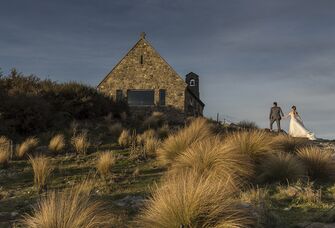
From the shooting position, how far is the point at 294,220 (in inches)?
291

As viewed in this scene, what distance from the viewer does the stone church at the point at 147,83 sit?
34.4 meters

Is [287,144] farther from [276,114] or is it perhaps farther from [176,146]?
[276,114]

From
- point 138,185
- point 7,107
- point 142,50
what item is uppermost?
point 142,50

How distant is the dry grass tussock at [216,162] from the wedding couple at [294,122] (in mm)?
10995

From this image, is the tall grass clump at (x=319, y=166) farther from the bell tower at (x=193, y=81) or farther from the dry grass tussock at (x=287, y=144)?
the bell tower at (x=193, y=81)

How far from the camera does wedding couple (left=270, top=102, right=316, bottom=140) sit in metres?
20.7

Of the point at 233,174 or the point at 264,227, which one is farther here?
the point at 233,174

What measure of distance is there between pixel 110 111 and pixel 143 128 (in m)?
4.45

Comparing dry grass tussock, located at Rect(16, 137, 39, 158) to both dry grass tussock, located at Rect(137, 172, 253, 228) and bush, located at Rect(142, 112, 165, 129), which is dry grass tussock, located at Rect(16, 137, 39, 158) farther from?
dry grass tussock, located at Rect(137, 172, 253, 228)

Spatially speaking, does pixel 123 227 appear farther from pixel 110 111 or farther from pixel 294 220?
pixel 110 111

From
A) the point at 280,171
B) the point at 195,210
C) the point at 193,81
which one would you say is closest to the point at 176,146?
the point at 280,171

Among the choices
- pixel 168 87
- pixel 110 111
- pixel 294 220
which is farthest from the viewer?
pixel 168 87

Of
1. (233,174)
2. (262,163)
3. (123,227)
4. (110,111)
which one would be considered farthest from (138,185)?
(110,111)

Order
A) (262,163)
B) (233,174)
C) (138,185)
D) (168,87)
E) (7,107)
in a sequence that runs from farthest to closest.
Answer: (168,87), (7,107), (262,163), (138,185), (233,174)
